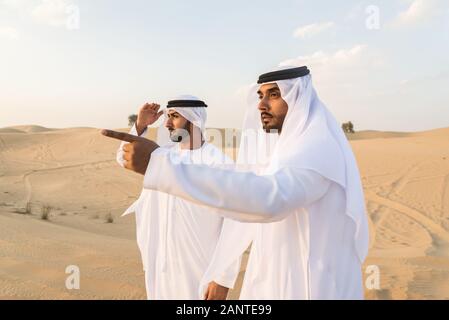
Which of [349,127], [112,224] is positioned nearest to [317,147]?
[112,224]

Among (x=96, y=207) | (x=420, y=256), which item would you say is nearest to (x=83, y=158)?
(x=96, y=207)

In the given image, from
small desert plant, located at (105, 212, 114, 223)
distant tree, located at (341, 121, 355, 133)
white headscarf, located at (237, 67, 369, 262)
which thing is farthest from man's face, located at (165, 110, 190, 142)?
distant tree, located at (341, 121, 355, 133)

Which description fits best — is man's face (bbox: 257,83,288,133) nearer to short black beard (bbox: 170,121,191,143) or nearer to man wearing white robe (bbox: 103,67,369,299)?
man wearing white robe (bbox: 103,67,369,299)

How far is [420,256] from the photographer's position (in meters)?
7.33

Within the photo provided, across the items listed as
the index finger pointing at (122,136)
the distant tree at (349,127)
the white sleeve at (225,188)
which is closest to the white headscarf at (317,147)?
the white sleeve at (225,188)

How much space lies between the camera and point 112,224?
1035 cm

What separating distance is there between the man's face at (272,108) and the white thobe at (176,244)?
1.57 metres

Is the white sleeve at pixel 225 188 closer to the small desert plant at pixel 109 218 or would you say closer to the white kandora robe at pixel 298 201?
the white kandora robe at pixel 298 201

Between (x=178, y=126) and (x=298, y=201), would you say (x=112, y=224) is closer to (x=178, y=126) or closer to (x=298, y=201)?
(x=178, y=126)

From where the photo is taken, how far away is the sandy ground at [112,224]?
5344 mm

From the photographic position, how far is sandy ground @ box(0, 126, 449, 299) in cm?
534

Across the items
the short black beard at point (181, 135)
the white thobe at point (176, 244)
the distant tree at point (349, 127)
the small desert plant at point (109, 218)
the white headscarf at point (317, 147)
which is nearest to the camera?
the white headscarf at point (317, 147)
